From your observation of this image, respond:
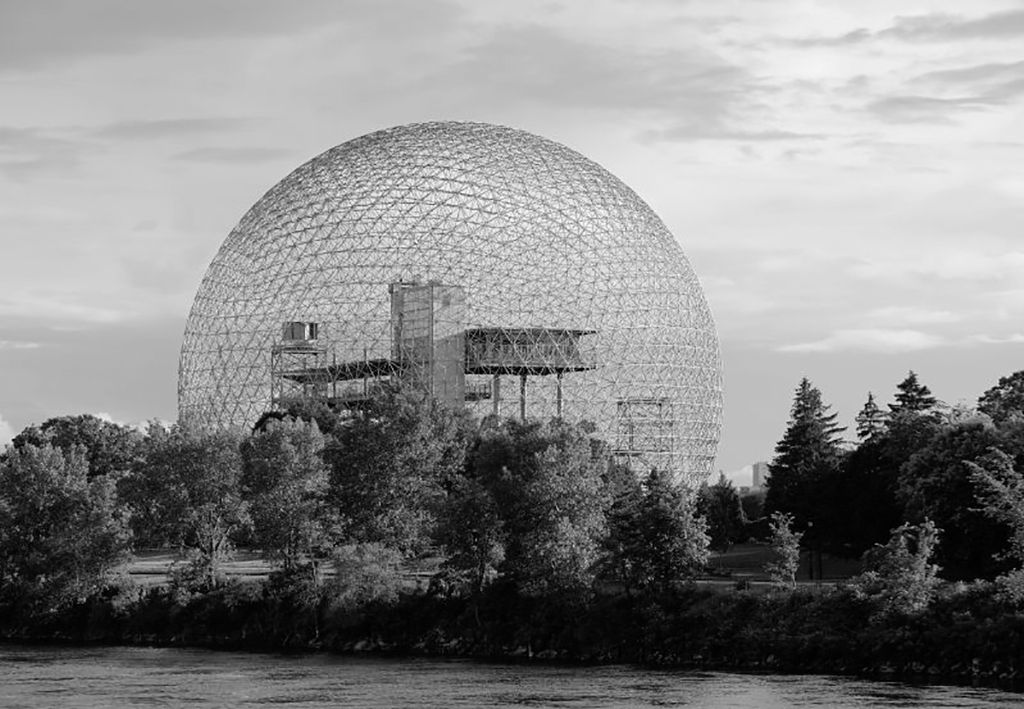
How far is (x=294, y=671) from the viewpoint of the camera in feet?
180

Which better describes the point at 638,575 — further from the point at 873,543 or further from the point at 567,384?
Answer: the point at 567,384

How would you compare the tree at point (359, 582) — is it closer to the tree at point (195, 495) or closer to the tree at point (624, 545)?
the tree at point (195, 495)

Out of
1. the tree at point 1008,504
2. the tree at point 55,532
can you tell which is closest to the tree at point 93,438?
the tree at point 55,532

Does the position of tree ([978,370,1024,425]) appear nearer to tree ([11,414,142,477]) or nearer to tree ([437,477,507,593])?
tree ([437,477,507,593])

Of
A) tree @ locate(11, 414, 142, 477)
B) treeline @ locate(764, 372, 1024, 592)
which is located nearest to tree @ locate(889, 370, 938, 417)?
treeline @ locate(764, 372, 1024, 592)

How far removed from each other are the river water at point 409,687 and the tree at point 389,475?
376 inches

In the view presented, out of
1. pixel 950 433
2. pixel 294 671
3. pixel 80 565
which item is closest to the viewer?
pixel 294 671

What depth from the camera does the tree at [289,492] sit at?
67.8 metres

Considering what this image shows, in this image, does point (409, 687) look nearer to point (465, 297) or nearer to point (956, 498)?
point (956, 498)

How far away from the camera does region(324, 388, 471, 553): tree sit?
68.4m

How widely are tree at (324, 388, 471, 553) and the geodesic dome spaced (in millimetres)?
27038

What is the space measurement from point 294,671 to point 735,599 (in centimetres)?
1387

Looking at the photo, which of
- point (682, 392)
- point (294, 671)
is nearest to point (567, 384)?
point (682, 392)

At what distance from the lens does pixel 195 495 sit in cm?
7119
